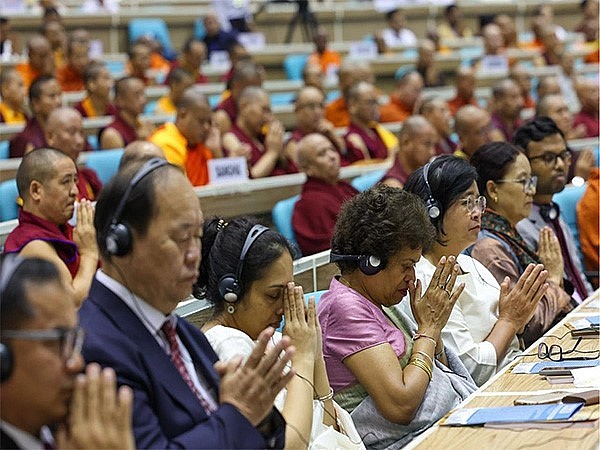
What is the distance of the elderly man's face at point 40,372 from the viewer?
136cm

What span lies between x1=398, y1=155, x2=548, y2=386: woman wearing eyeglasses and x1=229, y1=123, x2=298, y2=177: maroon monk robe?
10.7 ft

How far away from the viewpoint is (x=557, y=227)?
411 cm

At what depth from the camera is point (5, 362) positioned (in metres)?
1.34

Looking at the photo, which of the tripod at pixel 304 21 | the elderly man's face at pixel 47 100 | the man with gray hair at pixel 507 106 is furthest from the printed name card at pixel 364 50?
the elderly man's face at pixel 47 100

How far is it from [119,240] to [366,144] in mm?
5535

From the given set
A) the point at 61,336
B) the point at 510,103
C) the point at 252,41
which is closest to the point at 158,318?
the point at 61,336

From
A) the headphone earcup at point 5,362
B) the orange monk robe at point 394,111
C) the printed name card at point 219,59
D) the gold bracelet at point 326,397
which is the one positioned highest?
the printed name card at point 219,59

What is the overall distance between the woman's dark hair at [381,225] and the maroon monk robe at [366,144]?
4.25m

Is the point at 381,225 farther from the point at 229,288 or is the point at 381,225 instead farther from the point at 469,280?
the point at 469,280

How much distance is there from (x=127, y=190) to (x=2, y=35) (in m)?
7.29

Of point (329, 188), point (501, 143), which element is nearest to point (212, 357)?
point (501, 143)

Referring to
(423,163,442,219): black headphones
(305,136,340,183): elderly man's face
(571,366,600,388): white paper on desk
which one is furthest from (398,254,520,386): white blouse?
(305,136,340,183): elderly man's face

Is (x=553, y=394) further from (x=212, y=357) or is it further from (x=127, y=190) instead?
(x=127, y=190)

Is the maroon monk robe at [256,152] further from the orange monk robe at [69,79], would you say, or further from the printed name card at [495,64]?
the printed name card at [495,64]
